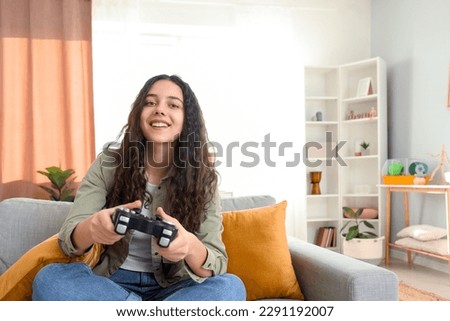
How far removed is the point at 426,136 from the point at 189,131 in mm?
2781

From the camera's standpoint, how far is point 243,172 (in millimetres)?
4246

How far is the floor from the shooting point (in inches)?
119

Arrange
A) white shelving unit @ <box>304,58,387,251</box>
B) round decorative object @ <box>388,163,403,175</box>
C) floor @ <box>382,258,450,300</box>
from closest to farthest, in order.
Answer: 1. floor @ <box>382,258,450,300</box>
2. round decorative object @ <box>388,163,403,175</box>
3. white shelving unit @ <box>304,58,387,251</box>

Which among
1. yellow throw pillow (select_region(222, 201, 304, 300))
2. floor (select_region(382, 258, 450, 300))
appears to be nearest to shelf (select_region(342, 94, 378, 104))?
floor (select_region(382, 258, 450, 300))

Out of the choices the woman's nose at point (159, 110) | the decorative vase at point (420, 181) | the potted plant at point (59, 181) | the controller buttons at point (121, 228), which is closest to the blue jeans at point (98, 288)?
the controller buttons at point (121, 228)

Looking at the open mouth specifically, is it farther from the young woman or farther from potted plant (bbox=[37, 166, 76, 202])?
potted plant (bbox=[37, 166, 76, 202])

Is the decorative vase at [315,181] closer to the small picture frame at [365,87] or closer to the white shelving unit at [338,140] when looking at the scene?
the white shelving unit at [338,140]

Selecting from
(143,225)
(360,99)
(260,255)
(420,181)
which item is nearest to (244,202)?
(260,255)

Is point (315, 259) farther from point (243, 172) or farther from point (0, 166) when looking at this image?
point (0, 166)

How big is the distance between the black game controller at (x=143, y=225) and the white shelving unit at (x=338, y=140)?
10.9 ft

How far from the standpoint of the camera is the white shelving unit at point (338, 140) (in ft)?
14.1

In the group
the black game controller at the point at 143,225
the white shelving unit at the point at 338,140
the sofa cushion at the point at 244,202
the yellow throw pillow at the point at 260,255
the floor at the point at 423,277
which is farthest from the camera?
the white shelving unit at the point at 338,140

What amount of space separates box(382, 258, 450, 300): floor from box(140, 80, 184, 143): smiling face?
2138 mm
